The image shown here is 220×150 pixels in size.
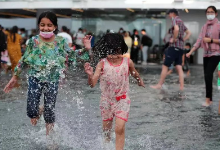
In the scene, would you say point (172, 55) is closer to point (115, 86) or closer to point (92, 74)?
point (115, 86)

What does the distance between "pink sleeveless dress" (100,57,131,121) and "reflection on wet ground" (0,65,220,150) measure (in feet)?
1.88

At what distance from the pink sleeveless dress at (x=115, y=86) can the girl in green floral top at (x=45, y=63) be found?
0.60 meters

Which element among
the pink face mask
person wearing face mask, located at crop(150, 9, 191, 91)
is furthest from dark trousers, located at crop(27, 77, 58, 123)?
person wearing face mask, located at crop(150, 9, 191, 91)

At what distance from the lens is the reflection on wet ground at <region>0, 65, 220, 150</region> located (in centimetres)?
509

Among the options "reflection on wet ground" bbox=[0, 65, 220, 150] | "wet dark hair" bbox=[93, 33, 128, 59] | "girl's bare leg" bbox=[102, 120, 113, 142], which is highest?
"wet dark hair" bbox=[93, 33, 128, 59]

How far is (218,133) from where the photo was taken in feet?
18.9

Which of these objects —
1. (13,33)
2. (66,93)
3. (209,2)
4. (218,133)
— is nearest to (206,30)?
(218,133)

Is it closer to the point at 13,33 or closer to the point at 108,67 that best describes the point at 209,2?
the point at 13,33

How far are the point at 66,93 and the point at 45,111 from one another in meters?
4.79

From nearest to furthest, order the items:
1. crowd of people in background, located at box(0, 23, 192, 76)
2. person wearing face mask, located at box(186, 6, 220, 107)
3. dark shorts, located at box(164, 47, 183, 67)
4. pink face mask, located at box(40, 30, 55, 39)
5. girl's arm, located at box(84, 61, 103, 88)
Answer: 1. girl's arm, located at box(84, 61, 103, 88)
2. pink face mask, located at box(40, 30, 55, 39)
3. person wearing face mask, located at box(186, 6, 220, 107)
4. dark shorts, located at box(164, 47, 183, 67)
5. crowd of people in background, located at box(0, 23, 192, 76)

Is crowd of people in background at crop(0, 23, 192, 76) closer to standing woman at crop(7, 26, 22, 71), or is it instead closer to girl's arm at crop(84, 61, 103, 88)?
standing woman at crop(7, 26, 22, 71)

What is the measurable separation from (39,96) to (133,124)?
5.64ft

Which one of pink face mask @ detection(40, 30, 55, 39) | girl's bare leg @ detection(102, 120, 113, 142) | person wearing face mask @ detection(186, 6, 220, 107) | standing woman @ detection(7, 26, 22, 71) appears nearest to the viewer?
girl's bare leg @ detection(102, 120, 113, 142)

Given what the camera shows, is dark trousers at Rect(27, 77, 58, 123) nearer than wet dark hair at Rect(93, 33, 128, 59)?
No
